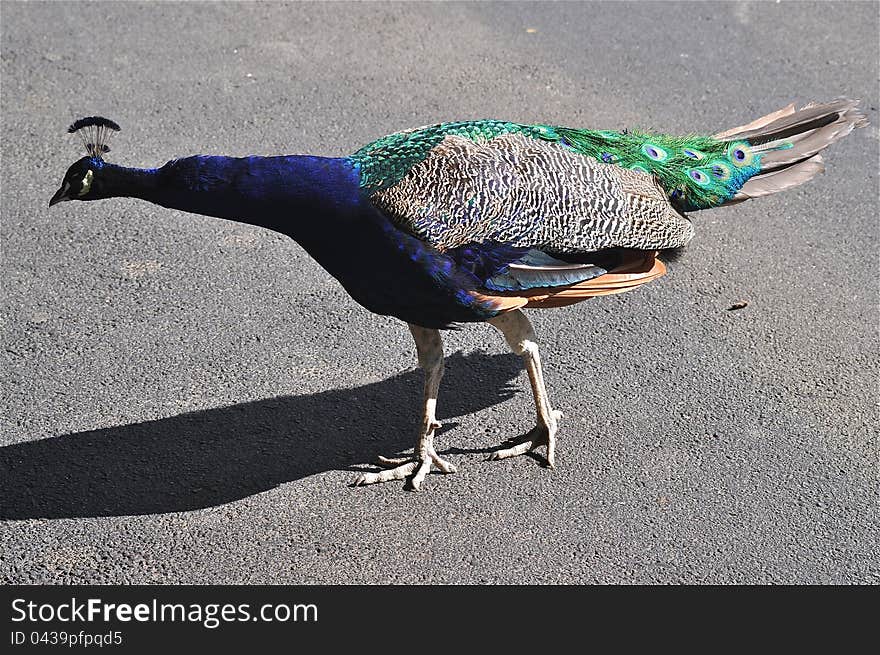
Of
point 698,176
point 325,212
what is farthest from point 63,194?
point 698,176

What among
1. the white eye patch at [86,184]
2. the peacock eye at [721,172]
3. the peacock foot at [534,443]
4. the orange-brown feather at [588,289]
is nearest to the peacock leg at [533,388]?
the peacock foot at [534,443]

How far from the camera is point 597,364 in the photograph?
4.89 metres

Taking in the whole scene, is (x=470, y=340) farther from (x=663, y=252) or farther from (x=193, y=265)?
(x=193, y=265)

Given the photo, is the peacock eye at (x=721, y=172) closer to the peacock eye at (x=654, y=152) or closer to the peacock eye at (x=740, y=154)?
the peacock eye at (x=740, y=154)

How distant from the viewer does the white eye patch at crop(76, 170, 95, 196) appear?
12.2ft

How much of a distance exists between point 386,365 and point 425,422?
2.25 ft

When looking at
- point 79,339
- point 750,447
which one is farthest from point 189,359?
point 750,447

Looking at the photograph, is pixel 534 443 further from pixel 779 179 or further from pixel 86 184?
pixel 86 184

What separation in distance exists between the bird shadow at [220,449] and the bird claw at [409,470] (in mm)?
124

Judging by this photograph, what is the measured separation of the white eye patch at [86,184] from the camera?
147 inches

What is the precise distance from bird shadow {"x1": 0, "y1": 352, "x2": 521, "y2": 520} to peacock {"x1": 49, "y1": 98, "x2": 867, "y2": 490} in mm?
218

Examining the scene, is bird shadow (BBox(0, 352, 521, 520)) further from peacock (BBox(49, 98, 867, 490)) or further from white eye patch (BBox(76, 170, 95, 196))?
white eye patch (BBox(76, 170, 95, 196))

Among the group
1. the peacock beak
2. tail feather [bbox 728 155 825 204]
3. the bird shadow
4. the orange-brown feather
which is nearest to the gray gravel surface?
the bird shadow

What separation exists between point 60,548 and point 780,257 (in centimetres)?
364
